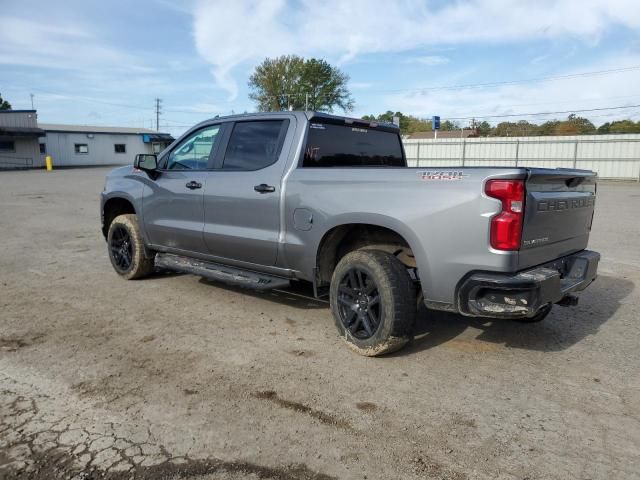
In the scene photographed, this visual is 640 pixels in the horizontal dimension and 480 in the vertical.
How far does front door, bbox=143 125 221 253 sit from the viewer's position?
206 inches

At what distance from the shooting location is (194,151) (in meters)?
5.46

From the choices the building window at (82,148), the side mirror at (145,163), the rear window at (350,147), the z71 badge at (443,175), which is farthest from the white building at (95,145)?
the z71 badge at (443,175)

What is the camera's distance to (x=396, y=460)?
2672 millimetres

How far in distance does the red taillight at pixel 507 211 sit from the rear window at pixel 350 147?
176 cm

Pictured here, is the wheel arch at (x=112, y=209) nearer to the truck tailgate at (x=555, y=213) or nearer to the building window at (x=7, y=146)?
the truck tailgate at (x=555, y=213)

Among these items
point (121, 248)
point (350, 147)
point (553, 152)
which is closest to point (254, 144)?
point (350, 147)

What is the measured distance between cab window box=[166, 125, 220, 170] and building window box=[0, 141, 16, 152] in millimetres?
Answer: 45391

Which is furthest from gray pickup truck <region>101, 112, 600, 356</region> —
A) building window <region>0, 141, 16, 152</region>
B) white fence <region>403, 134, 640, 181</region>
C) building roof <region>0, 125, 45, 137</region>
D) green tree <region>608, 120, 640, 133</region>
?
green tree <region>608, 120, 640, 133</region>

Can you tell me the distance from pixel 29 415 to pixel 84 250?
556 cm

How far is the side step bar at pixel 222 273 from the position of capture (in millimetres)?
4656

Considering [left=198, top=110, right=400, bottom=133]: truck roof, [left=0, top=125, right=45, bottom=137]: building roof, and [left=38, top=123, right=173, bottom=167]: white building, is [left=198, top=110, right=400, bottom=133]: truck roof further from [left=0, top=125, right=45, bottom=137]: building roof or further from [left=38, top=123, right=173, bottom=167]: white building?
[left=0, top=125, right=45, bottom=137]: building roof

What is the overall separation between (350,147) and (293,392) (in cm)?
247

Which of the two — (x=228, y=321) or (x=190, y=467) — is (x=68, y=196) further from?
(x=190, y=467)

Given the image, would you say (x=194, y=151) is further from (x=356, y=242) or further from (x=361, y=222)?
(x=361, y=222)
